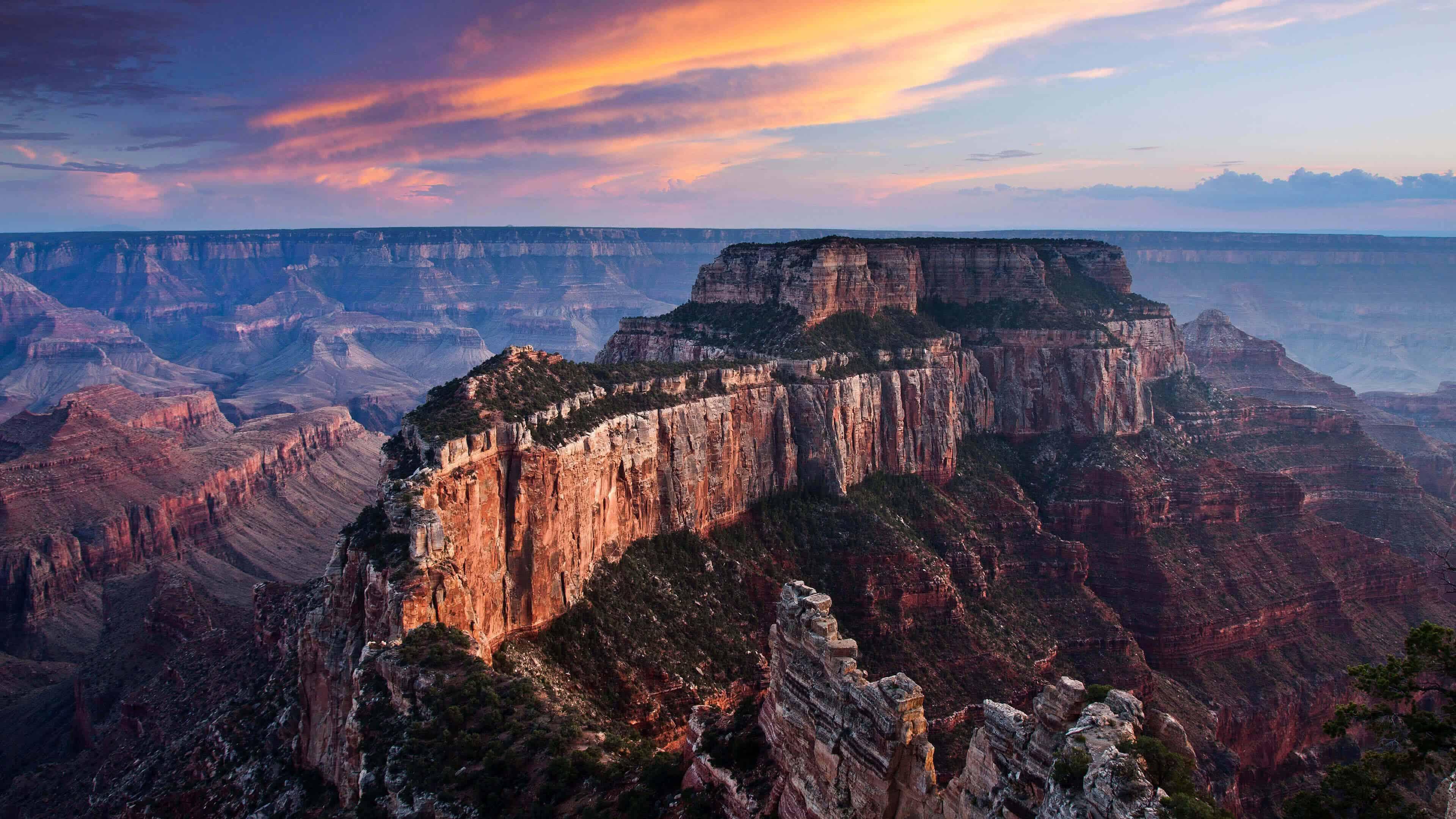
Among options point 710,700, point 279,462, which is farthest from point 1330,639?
point 279,462

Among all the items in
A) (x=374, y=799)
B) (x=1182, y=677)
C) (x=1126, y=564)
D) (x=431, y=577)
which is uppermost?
(x=431, y=577)

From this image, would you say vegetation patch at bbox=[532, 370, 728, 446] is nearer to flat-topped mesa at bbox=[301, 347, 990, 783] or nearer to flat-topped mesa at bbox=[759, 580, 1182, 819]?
flat-topped mesa at bbox=[301, 347, 990, 783]

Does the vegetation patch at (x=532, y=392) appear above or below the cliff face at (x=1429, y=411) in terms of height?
above

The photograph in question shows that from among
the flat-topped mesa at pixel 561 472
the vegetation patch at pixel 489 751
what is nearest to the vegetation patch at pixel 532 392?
the flat-topped mesa at pixel 561 472

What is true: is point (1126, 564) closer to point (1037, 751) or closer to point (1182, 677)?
point (1182, 677)

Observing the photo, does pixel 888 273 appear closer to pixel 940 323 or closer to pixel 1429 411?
pixel 940 323

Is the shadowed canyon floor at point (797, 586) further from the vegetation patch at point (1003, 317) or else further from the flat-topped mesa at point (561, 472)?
the vegetation patch at point (1003, 317)

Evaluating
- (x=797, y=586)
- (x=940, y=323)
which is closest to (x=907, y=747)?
(x=797, y=586)
